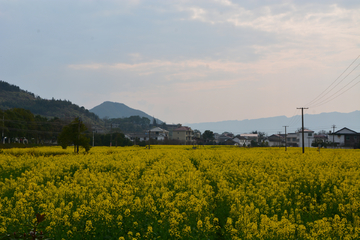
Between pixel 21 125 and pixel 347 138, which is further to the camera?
pixel 347 138

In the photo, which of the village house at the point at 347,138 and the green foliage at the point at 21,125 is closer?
→ the green foliage at the point at 21,125

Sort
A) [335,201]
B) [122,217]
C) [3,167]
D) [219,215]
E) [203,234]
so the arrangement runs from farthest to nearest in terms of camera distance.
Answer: [3,167] < [335,201] < [219,215] < [122,217] < [203,234]

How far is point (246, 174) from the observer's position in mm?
16344

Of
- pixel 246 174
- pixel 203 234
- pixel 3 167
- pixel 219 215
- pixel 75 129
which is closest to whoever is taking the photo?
pixel 203 234

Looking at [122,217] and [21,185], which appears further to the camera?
[21,185]

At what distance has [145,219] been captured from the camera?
849cm

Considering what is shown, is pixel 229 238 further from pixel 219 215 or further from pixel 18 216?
pixel 18 216

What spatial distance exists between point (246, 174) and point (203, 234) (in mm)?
9489

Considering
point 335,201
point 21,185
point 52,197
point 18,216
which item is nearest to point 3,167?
point 21,185

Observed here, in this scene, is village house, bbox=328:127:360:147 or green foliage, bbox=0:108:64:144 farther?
village house, bbox=328:127:360:147

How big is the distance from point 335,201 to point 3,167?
66.1 ft

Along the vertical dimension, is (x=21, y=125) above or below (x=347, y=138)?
above

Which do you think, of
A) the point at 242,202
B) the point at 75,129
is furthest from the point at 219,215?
the point at 75,129

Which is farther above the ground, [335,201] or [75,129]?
[75,129]
